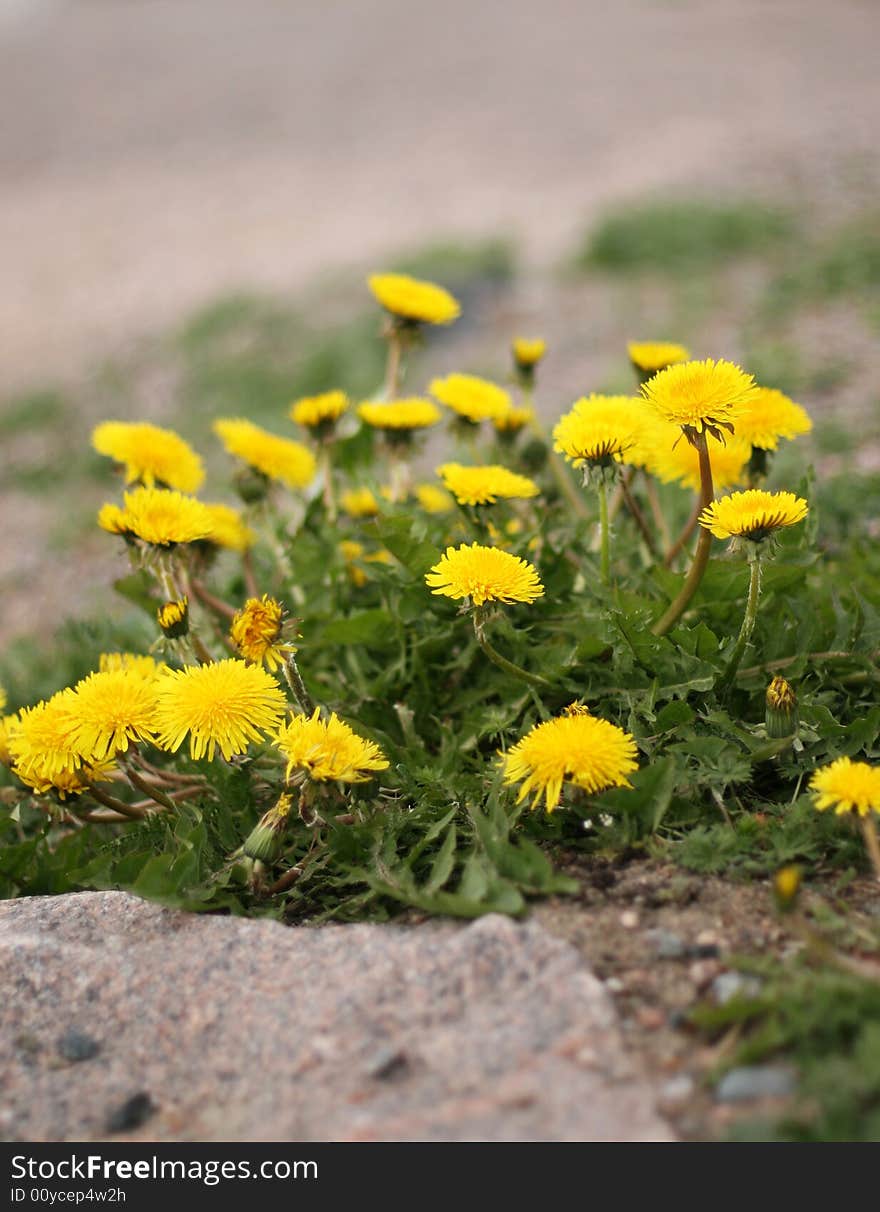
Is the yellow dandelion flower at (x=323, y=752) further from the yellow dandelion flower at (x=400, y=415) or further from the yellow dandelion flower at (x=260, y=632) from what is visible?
the yellow dandelion flower at (x=400, y=415)

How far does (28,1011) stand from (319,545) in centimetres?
133

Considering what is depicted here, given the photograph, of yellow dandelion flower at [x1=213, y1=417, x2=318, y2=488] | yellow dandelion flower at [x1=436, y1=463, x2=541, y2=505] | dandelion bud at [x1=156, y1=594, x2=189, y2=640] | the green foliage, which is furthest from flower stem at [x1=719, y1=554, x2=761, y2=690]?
the green foliage

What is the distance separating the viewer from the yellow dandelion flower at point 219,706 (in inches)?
75.9

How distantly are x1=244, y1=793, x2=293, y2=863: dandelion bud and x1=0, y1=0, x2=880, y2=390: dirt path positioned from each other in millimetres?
6529

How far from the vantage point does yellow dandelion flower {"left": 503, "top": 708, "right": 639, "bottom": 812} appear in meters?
1.85

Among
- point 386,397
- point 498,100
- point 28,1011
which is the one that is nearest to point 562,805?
point 28,1011

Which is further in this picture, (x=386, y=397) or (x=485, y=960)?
(x=386, y=397)

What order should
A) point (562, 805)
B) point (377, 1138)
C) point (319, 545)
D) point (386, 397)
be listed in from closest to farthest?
point (377, 1138) → point (562, 805) → point (319, 545) → point (386, 397)

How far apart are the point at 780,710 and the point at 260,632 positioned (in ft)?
3.01

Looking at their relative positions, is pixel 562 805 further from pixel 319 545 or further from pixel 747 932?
pixel 319 545

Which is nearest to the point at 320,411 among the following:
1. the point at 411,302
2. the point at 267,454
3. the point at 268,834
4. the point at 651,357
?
the point at 267,454

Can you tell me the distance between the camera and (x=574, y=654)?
224 cm

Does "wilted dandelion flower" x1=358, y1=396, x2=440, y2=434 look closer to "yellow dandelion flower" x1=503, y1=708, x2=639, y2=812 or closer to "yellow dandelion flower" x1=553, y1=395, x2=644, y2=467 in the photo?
"yellow dandelion flower" x1=553, y1=395, x2=644, y2=467

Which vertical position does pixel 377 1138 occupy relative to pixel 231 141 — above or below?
below
